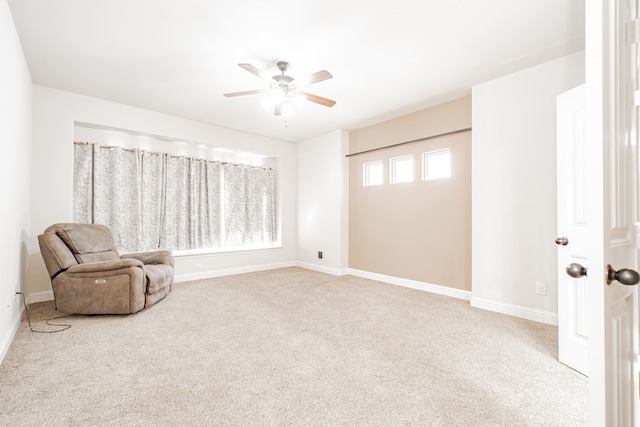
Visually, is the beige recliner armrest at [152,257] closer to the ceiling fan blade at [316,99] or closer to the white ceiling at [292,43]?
the white ceiling at [292,43]

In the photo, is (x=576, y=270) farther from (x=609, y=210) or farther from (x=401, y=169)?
(x=401, y=169)

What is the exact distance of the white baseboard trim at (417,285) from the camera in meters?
3.76

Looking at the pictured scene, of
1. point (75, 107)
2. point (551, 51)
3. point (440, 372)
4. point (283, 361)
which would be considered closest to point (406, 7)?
point (551, 51)

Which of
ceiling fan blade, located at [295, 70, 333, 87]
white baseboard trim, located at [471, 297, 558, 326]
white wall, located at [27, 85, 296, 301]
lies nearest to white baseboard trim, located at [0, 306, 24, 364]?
white wall, located at [27, 85, 296, 301]

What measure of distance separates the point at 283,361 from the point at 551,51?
3.69 metres

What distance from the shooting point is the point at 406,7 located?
2189 mm

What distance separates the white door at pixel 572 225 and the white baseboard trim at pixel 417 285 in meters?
1.67

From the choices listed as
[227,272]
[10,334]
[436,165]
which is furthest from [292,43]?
[227,272]

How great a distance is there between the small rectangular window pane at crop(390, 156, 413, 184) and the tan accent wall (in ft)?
0.29

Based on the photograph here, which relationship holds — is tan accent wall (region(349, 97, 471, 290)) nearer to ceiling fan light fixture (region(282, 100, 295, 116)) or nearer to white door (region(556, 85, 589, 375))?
white door (region(556, 85, 589, 375))

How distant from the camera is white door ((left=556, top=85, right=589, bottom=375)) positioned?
1931mm

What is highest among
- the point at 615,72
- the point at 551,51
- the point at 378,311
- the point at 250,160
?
the point at 551,51

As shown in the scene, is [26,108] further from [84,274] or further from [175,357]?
[175,357]

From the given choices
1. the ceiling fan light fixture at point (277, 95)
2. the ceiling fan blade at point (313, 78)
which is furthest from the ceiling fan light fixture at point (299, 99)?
the ceiling fan blade at point (313, 78)
